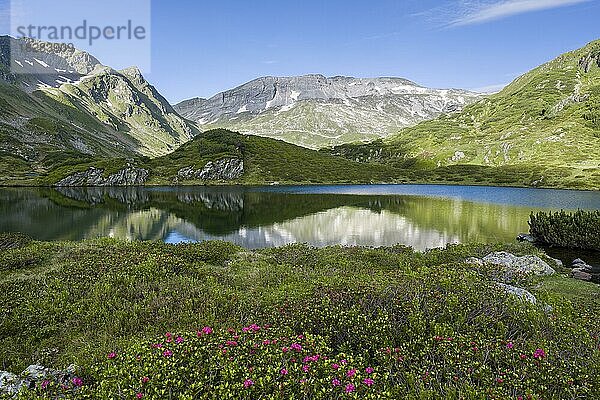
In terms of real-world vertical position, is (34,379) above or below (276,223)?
above

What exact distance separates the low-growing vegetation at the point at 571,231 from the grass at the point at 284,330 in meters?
18.6

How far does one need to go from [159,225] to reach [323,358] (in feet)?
173

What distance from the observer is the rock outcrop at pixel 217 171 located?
174750 mm

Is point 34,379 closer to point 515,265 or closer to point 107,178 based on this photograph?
point 515,265

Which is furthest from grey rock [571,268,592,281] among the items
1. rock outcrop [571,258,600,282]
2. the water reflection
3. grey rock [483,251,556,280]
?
the water reflection

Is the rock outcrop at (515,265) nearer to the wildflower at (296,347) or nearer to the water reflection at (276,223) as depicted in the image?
the water reflection at (276,223)

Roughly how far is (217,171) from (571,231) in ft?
523

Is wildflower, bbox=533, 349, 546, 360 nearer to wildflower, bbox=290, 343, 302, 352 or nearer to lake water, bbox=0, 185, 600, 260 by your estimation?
wildflower, bbox=290, 343, 302, 352

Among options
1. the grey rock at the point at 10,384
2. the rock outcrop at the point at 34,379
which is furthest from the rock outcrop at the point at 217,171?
the grey rock at the point at 10,384

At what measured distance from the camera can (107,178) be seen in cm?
15788

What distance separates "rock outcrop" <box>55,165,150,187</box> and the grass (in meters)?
150

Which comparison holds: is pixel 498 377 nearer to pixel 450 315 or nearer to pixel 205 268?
pixel 450 315

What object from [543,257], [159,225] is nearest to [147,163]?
[159,225]

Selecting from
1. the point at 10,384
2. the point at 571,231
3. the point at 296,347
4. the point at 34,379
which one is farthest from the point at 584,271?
the point at 10,384
